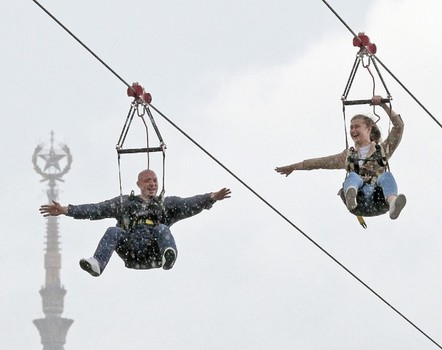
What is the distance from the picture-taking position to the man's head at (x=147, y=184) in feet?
107

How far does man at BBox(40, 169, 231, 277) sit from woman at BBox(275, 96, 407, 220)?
197cm

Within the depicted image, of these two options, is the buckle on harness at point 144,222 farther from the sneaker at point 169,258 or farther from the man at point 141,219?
the sneaker at point 169,258

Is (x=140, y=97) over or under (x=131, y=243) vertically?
over

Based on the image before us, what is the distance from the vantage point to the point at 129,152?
102 feet

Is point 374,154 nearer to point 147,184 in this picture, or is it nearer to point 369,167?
point 369,167

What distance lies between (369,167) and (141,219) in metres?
3.62

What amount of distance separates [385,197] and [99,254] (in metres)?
4.40

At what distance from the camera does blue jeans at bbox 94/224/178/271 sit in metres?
31.6

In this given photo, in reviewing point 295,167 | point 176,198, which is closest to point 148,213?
point 176,198

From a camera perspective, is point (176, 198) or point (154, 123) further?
point (176, 198)

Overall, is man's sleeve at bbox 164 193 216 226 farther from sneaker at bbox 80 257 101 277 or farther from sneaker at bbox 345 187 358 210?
sneaker at bbox 345 187 358 210

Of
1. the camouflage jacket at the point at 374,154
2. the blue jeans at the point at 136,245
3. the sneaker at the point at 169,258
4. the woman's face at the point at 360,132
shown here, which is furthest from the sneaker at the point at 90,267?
the woman's face at the point at 360,132

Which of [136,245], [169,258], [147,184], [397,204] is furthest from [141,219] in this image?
[397,204]

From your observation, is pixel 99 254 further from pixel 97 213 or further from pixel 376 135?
pixel 376 135
